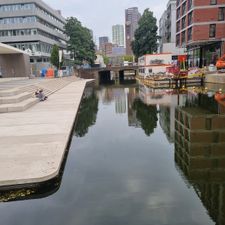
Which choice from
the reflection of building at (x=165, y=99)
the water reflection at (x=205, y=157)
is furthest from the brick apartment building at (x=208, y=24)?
the water reflection at (x=205, y=157)

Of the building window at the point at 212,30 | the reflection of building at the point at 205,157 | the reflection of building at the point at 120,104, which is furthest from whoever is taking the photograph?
the building window at the point at 212,30

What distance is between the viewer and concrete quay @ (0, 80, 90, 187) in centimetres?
662

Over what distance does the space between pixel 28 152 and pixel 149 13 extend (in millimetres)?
70596

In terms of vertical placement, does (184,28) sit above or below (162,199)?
above

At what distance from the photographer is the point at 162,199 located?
20.7ft

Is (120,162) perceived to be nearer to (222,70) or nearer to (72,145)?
(72,145)

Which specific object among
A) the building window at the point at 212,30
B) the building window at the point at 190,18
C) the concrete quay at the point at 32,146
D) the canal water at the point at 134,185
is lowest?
the canal water at the point at 134,185

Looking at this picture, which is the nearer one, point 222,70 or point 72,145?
point 72,145

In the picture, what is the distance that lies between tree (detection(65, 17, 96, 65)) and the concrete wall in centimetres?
2869

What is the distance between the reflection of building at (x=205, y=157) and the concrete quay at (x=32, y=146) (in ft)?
13.2

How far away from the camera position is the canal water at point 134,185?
5637 millimetres

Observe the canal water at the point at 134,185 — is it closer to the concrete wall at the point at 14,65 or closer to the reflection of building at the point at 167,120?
the reflection of building at the point at 167,120

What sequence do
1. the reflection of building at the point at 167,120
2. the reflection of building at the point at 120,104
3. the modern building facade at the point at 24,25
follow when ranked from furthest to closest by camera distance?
the modern building facade at the point at 24,25, the reflection of building at the point at 120,104, the reflection of building at the point at 167,120

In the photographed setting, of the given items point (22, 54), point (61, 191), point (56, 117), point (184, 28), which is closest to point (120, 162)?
point (61, 191)
